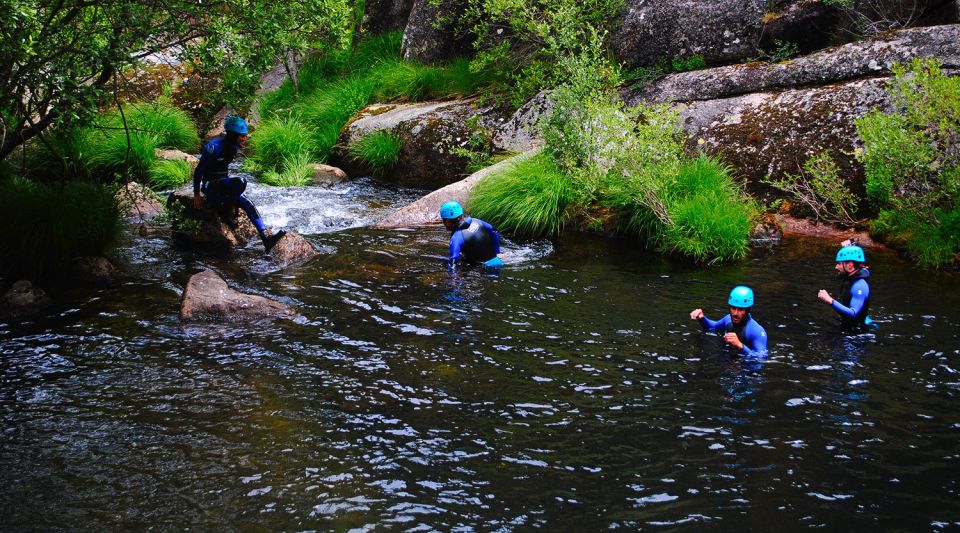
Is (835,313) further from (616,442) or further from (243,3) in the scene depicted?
(243,3)

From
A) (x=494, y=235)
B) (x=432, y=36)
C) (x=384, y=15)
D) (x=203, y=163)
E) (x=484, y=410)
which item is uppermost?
(x=384, y=15)

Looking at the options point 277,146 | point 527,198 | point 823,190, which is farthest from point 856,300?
point 277,146

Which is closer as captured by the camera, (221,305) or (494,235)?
(221,305)

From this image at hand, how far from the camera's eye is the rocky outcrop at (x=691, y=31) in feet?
48.1

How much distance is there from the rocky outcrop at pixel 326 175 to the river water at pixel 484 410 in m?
7.12

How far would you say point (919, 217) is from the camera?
10844mm

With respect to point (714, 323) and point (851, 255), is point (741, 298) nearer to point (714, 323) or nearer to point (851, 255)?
point (714, 323)

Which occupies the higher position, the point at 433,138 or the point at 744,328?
the point at 433,138

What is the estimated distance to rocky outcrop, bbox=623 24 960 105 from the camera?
41.0ft

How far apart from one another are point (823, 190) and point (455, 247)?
19.7 ft

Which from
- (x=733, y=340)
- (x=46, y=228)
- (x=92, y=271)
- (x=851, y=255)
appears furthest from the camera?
(x=92, y=271)

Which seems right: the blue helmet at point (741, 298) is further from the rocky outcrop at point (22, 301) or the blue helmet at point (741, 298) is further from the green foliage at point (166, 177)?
the green foliage at point (166, 177)

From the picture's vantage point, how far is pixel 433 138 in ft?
55.7

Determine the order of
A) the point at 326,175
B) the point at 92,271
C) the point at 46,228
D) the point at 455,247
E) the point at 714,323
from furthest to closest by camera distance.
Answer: the point at 326,175, the point at 455,247, the point at 92,271, the point at 46,228, the point at 714,323
